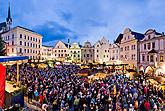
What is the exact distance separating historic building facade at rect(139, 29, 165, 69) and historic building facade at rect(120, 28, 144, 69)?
195 cm

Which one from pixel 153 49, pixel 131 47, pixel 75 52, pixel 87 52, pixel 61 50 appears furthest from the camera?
pixel 61 50

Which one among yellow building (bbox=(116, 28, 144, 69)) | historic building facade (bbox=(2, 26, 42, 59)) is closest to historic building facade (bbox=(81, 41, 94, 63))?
historic building facade (bbox=(2, 26, 42, 59))

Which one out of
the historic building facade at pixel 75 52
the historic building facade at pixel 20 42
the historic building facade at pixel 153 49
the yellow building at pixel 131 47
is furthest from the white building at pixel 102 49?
the historic building facade at pixel 153 49

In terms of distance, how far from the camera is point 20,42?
232ft

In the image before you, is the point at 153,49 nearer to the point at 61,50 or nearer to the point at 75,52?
the point at 75,52

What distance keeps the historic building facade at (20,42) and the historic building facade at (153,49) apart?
3879 centimetres

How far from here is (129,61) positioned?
54.6 m

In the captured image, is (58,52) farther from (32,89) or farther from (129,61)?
(32,89)

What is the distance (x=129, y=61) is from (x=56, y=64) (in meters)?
18.4

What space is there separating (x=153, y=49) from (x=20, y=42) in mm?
44361

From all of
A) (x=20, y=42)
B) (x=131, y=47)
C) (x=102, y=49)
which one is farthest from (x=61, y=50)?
(x=131, y=47)

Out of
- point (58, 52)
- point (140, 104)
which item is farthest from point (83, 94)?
point (58, 52)

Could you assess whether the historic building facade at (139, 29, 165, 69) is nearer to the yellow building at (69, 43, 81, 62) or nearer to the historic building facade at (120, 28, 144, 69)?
the historic building facade at (120, 28, 144, 69)

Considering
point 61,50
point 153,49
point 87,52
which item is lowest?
point 153,49
